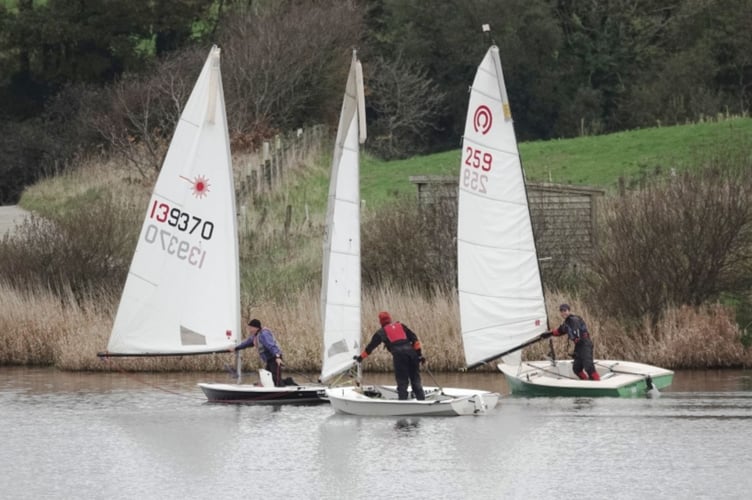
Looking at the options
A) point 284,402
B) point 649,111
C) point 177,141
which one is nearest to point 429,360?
point 284,402

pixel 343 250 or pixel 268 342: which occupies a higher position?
pixel 343 250

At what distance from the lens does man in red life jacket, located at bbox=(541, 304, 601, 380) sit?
3189cm

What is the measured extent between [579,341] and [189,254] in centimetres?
722

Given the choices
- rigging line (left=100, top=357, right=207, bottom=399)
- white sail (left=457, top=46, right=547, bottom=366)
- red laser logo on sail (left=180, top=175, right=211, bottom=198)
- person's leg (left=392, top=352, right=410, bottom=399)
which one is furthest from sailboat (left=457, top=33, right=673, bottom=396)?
rigging line (left=100, top=357, right=207, bottom=399)

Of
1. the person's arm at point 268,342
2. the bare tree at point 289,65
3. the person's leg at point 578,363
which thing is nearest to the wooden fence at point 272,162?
the bare tree at point 289,65

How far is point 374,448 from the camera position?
27672 millimetres

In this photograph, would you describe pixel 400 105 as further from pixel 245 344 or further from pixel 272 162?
pixel 245 344

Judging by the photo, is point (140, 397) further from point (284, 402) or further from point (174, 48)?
point (174, 48)

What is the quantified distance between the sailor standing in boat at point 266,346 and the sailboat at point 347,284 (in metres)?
1.05

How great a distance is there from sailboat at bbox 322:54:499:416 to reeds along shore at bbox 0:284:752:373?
6493 millimetres

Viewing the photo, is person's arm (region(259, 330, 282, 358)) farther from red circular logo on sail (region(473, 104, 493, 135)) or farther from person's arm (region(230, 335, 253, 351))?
red circular logo on sail (region(473, 104, 493, 135))

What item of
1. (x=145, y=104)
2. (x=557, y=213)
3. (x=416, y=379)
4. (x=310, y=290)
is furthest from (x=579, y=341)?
(x=145, y=104)

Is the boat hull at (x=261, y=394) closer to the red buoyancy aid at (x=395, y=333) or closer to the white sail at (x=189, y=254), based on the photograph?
the white sail at (x=189, y=254)

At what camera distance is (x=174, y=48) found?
75.0m
